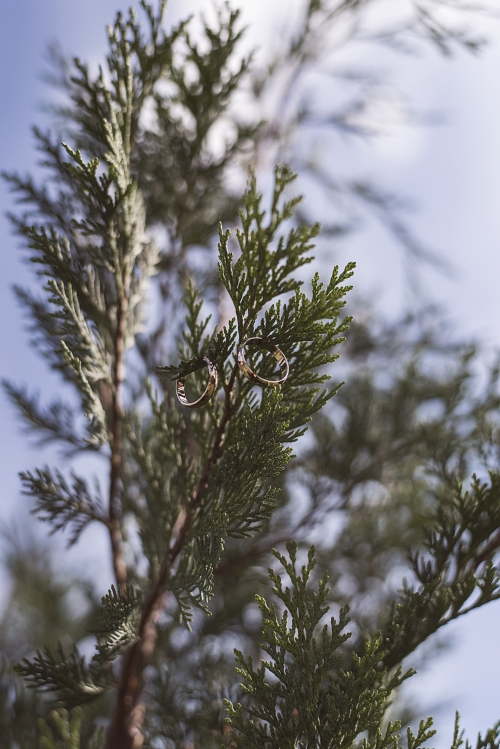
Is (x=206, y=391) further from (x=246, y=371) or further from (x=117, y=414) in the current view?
(x=117, y=414)

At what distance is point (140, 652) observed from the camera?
2074 mm

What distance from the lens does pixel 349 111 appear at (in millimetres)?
3895

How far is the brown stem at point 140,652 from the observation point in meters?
1.63

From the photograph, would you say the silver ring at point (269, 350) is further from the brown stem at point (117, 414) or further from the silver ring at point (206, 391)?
the brown stem at point (117, 414)

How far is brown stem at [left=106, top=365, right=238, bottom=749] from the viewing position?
1.63 metres

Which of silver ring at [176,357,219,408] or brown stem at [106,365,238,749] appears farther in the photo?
brown stem at [106,365,238,749]

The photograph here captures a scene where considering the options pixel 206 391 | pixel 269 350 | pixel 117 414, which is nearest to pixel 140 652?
pixel 117 414

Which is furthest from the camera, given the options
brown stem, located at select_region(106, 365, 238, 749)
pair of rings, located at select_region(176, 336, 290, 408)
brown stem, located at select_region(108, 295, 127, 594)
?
brown stem, located at select_region(108, 295, 127, 594)

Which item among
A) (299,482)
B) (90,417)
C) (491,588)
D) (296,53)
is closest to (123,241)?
(90,417)

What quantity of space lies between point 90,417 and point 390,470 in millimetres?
1963

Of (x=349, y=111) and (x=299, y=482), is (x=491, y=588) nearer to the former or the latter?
(x=299, y=482)

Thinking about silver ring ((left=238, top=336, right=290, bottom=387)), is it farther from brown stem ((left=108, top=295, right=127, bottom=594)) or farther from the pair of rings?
brown stem ((left=108, top=295, right=127, bottom=594))

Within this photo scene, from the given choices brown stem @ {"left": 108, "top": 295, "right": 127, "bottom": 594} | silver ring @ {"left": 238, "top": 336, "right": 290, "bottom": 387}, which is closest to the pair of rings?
silver ring @ {"left": 238, "top": 336, "right": 290, "bottom": 387}

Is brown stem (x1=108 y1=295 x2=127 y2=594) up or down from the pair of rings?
up
